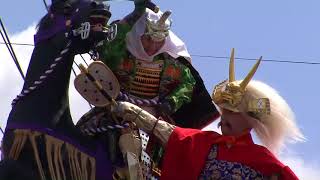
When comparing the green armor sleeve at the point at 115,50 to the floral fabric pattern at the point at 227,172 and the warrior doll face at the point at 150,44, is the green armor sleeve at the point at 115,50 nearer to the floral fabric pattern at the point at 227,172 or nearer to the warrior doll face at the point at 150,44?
the warrior doll face at the point at 150,44

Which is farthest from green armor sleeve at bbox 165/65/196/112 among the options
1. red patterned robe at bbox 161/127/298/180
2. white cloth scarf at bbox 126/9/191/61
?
red patterned robe at bbox 161/127/298/180

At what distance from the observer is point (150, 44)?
4.89 m

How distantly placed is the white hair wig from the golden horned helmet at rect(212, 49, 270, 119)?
23 millimetres

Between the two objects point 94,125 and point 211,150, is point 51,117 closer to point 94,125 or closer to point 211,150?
point 94,125

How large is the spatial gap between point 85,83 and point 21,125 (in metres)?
0.39

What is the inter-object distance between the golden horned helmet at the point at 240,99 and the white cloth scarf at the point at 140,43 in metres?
0.82

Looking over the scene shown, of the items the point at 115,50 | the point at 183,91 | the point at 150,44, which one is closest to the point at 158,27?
the point at 150,44

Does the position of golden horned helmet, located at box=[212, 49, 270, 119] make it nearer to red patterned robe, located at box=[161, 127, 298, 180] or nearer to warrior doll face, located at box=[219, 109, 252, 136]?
warrior doll face, located at box=[219, 109, 252, 136]

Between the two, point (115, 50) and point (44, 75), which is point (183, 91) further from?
point (44, 75)

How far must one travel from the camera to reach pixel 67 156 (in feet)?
13.9

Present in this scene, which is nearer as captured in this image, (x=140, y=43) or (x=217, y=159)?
(x=217, y=159)

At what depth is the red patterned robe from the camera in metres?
4.06

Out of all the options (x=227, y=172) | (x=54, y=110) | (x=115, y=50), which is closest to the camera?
(x=227, y=172)

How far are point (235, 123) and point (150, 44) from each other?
95 cm
